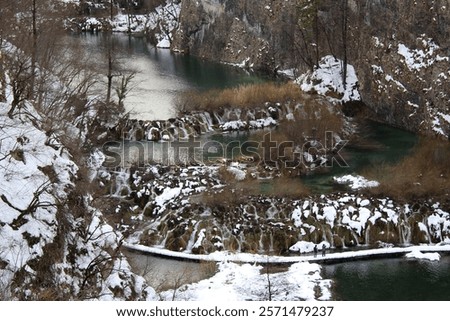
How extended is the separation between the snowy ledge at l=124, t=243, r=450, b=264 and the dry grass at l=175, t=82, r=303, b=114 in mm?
18350

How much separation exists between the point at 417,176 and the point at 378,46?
1875 centimetres

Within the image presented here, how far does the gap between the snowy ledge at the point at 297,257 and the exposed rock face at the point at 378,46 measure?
15.5 m

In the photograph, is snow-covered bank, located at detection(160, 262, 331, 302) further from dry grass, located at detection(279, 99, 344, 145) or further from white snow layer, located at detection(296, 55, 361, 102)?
white snow layer, located at detection(296, 55, 361, 102)

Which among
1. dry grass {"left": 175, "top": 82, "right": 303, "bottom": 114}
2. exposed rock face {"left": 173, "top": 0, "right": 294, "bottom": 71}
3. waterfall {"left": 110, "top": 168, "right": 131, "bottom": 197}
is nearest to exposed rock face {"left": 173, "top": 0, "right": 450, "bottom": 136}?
exposed rock face {"left": 173, "top": 0, "right": 294, "bottom": 71}

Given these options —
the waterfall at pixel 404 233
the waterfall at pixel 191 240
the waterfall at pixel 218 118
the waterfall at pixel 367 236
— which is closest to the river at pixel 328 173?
the waterfall at pixel 191 240

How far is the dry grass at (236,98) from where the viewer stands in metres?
43.0

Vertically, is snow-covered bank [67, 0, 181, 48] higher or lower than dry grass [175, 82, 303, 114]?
higher

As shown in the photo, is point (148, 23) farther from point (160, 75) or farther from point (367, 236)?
point (367, 236)

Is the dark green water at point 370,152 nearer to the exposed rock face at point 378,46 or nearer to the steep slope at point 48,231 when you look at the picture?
the exposed rock face at point 378,46

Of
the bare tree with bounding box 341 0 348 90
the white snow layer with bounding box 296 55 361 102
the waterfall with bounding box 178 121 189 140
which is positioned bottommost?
the waterfall with bounding box 178 121 189 140

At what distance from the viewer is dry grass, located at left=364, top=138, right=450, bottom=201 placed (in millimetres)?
28016

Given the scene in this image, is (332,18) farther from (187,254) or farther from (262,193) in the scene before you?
(187,254)

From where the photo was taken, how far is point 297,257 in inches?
975
